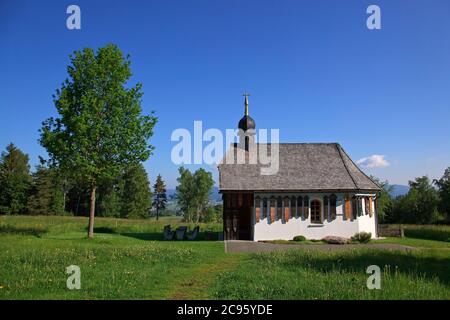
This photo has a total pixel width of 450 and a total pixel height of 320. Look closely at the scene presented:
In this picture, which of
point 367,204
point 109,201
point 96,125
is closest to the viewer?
point 96,125

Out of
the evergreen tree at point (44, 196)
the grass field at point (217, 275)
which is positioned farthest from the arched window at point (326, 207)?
the evergreen tree at point (44, 196)

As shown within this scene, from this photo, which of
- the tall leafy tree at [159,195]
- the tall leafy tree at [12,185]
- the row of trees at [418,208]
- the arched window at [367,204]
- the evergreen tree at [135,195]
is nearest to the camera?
the arched window at [367,204]

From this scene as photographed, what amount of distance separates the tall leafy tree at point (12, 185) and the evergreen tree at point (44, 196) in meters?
1.32

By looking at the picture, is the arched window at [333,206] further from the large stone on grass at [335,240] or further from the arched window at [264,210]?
the arched window at [264,210]

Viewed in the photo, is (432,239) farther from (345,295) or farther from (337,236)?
(345,295)

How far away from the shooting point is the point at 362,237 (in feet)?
85.6

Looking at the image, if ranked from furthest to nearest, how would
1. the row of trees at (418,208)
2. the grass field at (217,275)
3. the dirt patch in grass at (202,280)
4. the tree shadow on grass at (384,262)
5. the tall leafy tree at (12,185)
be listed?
the tall leafy tree at (12,185), the row of trees at (418,208), the tree shadow on grass at (384,262), the dirt patch in grass at (202,280), the grass field at (217,275)

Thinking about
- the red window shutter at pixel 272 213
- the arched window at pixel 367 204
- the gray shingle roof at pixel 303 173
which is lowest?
the red window shutter at pixel 272 213

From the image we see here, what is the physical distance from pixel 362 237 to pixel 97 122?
63.5ft

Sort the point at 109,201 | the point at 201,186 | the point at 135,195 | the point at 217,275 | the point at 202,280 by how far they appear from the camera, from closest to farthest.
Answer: the point at 202,280
the point at 217,275
the point at 109,201
the point at 135,195
the point at 201,186

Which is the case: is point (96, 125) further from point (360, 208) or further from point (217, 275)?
point (360, 208)

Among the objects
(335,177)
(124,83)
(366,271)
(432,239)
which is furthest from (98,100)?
(432,239)

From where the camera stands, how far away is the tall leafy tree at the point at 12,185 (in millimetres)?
60875

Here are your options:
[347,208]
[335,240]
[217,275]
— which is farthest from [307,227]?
[217,275]
